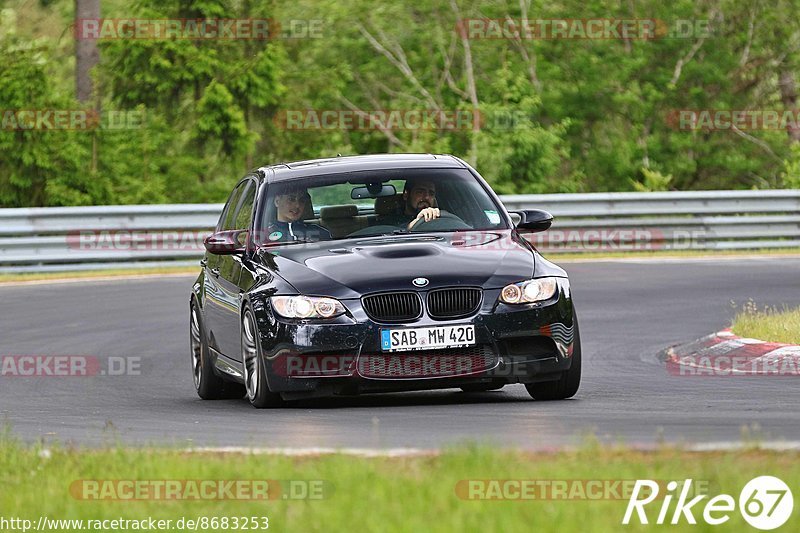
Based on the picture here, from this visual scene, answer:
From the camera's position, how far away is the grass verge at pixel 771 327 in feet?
43.5

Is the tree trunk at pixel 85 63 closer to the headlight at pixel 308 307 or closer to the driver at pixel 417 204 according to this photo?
the driver at pixel 417 204

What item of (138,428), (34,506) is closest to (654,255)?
(138,428)

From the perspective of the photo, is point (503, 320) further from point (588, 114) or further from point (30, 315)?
point (588, 114)

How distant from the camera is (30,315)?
1875cm

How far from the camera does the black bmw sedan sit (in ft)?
32.3

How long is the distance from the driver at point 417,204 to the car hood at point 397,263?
352 mm

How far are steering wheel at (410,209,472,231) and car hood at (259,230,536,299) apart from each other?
0.24m

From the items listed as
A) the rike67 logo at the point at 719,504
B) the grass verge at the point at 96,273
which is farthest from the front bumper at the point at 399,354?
the grass verge at the point at 96,273

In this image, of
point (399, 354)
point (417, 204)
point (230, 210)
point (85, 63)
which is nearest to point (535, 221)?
point (417, 204)

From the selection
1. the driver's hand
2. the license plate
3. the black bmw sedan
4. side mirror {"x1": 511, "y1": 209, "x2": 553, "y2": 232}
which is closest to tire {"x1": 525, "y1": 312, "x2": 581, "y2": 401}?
the black bmw sedan

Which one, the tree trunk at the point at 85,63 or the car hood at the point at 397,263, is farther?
the tree trunk at the point at 85,63

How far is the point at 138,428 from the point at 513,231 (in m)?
3.10

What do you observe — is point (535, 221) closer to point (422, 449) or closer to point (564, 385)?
point (564, 385)

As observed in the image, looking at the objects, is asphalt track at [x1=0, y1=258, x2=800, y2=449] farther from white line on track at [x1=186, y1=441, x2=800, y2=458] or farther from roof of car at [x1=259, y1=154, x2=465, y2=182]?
roof of car at [x1=259, y1=154, x2=465, y2=182]
